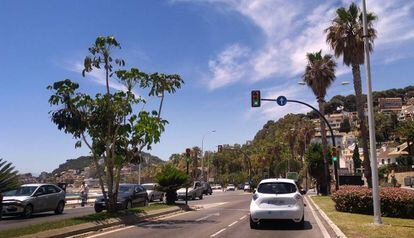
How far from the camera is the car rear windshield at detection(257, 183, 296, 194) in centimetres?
1559

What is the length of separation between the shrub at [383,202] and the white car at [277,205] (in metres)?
6.08

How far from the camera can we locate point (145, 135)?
20.9 metres

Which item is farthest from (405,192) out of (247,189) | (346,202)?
(247,189)

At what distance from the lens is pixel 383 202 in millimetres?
19938

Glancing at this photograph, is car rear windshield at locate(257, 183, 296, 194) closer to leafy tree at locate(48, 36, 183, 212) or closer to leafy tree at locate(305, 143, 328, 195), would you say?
leafy tree at locate(48, 36, 183, 212)

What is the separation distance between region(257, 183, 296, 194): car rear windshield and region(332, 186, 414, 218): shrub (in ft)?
20.6

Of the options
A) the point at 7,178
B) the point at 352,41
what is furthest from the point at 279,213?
the point at 352,41

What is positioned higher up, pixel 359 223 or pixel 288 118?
pixel 288 118

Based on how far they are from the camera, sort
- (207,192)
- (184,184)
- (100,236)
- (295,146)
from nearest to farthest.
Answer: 1. (100,236)
2. (184,184)
3. (207,192)
4. (295,146)

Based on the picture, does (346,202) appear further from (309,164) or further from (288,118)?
(288,118)

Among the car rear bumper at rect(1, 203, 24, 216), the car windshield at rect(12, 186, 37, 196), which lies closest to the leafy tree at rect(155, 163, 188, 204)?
the car windshield at rect(12, 186, 37, 196)

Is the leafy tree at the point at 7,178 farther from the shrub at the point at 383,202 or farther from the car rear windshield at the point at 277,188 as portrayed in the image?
the shrub at the point at 383,202

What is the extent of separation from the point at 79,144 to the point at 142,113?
118 inches

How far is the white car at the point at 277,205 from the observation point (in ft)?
49.3
